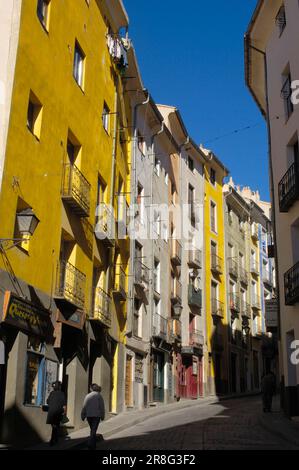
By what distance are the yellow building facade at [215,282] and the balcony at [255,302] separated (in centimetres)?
721

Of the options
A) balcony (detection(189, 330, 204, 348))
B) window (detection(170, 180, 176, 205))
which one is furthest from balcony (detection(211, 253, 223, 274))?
window (detection(170, 180, 176, 205))

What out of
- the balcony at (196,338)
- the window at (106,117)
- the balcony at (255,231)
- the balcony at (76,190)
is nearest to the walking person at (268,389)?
the balcony at (76,190)

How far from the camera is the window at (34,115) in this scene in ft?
49.9

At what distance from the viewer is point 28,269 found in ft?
46.5

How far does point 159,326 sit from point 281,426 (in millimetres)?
12207

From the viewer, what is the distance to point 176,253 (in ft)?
108

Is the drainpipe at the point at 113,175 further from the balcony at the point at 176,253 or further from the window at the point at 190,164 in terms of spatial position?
the window at the point at 190,164

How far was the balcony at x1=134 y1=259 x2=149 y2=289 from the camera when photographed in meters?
25.1

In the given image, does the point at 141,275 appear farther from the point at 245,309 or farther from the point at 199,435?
the point at 245,309

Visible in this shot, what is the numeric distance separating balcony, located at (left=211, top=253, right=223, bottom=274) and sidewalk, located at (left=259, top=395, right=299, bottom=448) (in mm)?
18067

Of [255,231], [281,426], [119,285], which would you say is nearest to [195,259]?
[119,285]
